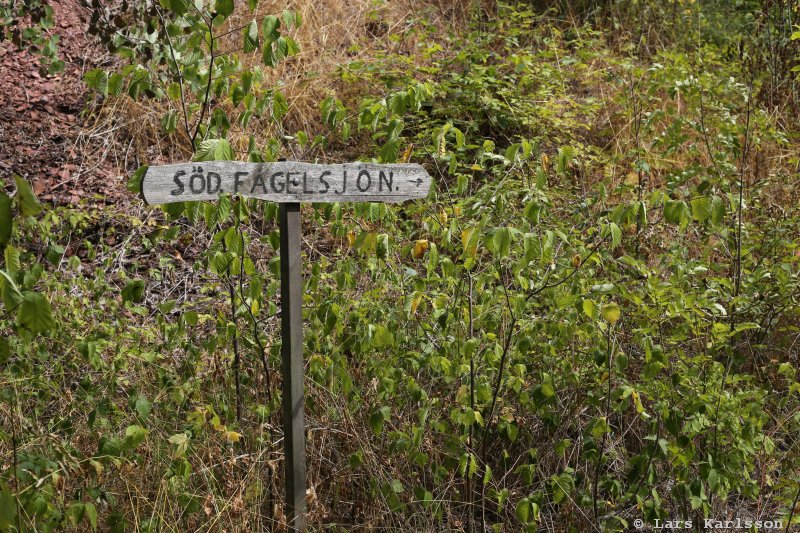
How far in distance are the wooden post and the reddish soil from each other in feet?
10.9

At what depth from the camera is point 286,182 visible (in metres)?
2.69

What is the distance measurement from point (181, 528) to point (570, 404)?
1.67 meters

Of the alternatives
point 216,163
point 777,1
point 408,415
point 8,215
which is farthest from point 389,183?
point 777,1

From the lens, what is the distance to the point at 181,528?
300cm

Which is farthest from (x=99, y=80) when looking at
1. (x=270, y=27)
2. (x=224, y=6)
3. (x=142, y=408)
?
(x=142, y=408)

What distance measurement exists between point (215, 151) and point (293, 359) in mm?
741

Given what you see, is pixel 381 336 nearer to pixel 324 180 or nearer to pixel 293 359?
pixel 293 359

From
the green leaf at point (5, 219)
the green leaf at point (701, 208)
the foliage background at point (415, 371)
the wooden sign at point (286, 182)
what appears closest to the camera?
the green leaf at point (5, 219)

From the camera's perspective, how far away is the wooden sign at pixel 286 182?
2535 millimetres

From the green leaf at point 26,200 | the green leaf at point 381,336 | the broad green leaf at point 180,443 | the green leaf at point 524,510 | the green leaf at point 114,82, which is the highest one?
the green leaf at point 114,82

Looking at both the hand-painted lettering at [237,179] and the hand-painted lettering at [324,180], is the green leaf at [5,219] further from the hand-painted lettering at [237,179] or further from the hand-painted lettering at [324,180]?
the hand-painted lettering at [324,180]

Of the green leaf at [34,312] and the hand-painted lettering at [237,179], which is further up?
the hand-painted lettering at [237,179]

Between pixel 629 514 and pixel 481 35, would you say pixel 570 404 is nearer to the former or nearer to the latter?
pixel 629 514

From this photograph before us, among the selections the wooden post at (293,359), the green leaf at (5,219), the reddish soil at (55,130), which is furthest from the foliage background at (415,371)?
the reddish soil at (55,130)
